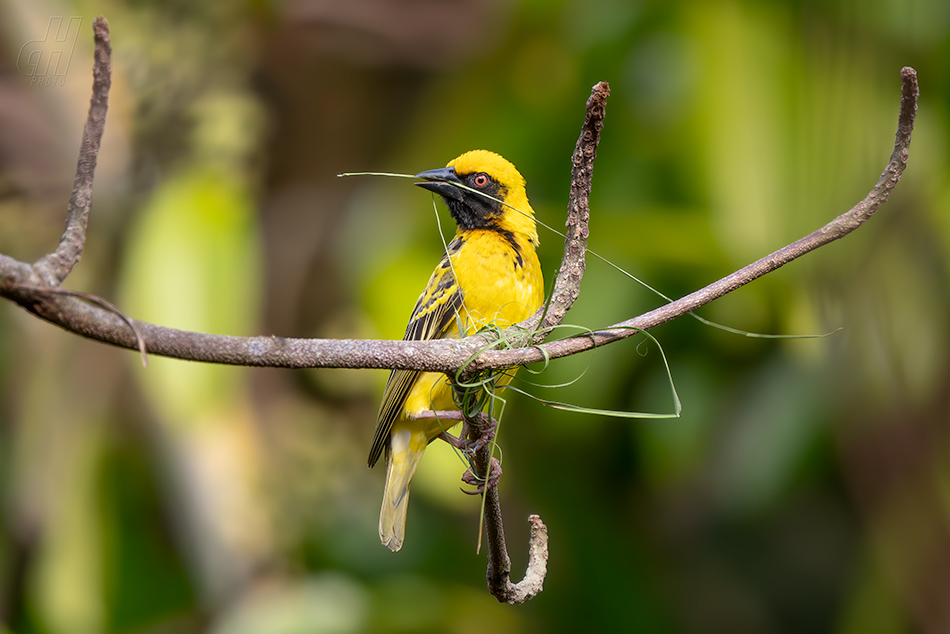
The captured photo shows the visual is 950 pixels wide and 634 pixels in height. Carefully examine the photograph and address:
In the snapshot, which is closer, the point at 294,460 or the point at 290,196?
the point at 294,460

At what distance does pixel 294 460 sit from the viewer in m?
4.86

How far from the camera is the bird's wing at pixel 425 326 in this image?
2807mm

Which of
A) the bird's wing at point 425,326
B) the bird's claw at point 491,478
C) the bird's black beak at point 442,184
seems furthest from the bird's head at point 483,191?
the bird's claw at point 491,478

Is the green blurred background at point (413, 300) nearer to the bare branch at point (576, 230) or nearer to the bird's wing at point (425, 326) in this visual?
the bird's wing at point (425, 326)

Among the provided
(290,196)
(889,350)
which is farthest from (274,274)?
(889,350)

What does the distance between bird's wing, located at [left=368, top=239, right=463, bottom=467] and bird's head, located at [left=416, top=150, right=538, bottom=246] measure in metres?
0.12

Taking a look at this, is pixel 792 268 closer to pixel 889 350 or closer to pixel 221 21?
pixel 889 350

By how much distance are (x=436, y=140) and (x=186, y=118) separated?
4.72 feet

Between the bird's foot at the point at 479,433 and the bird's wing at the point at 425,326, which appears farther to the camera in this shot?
→ the bird's wing at the point at 425,326

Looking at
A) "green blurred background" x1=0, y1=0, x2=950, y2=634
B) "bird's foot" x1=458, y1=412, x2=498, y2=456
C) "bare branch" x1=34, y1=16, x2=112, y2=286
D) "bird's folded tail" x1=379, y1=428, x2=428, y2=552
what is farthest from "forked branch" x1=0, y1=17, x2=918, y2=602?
"green blurred background" x1=0, y1=0, x2=950, y2=634

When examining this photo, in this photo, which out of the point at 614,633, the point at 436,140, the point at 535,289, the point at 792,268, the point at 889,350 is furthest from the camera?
the point at 614,633

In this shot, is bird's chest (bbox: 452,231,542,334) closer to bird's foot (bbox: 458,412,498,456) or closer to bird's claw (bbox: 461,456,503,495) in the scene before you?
bird's claw (bbox: 461,456,503,495)

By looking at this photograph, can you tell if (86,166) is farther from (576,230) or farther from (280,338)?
(576,230)

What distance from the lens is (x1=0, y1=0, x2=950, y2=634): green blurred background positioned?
4336 millimetres
